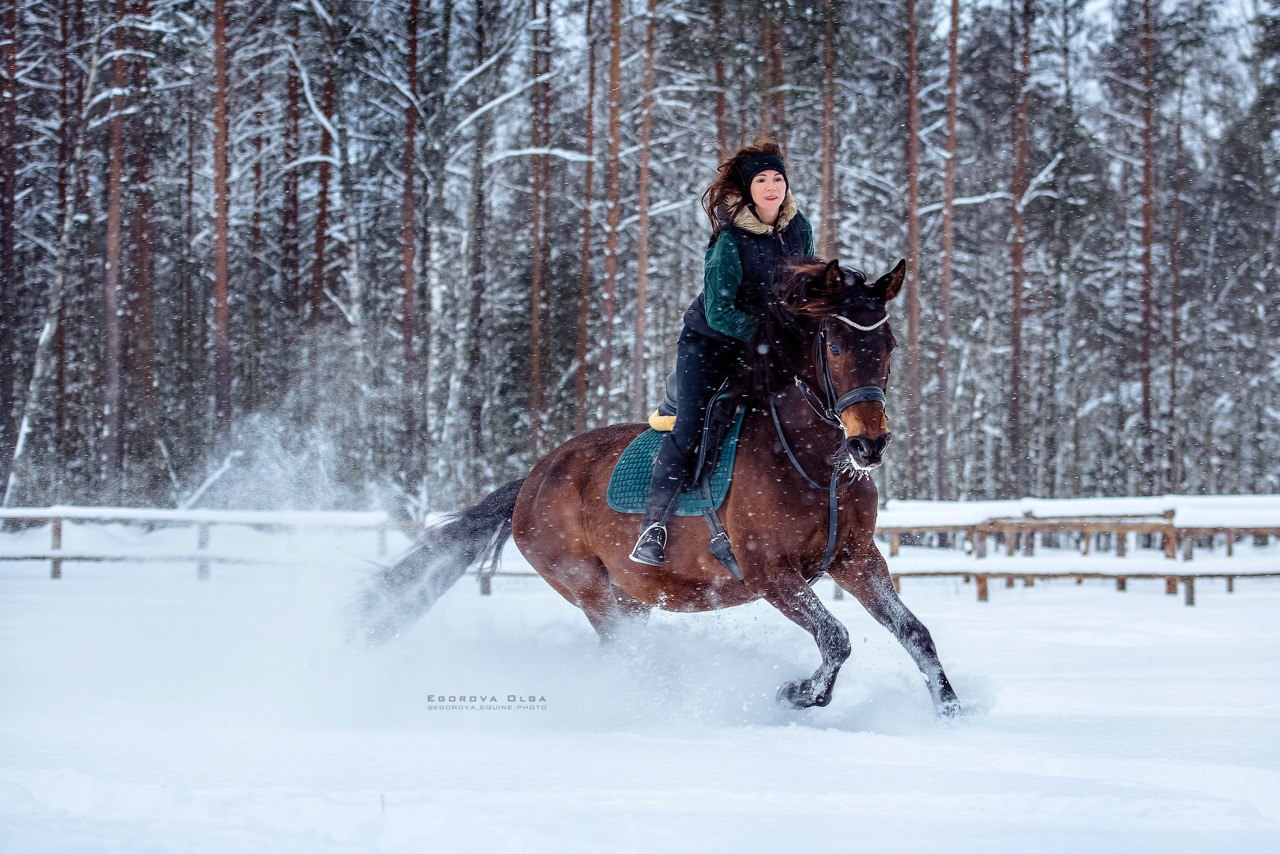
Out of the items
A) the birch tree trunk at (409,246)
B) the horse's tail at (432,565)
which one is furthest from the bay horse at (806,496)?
the birch tree trunk at (409,246)

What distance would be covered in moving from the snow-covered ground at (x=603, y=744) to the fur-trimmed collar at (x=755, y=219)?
7.10 ft

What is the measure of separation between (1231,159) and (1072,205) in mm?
8484

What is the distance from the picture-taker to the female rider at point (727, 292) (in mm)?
4699

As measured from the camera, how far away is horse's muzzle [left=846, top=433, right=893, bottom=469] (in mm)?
3799

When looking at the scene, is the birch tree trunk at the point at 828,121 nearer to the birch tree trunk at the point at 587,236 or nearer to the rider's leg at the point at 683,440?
the birch tree trunk at the point at 587,236

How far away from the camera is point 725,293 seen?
A: 4676 millimetres

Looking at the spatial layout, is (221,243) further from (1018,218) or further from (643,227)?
(1018,218)

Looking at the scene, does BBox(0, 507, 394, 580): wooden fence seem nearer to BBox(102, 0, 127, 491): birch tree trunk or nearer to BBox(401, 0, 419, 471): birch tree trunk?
BBox(401, 0, 419, 471): birch tree trunk

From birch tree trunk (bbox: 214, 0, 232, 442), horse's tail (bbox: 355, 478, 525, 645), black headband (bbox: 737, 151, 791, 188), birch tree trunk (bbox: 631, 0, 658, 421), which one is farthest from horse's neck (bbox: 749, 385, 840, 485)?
birch tree trunk (bbox: 214, 0, 232, 442)

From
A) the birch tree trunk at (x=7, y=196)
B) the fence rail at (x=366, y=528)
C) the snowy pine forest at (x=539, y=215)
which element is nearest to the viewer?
the fence rail at (x=366, y=528)

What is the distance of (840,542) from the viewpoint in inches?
176

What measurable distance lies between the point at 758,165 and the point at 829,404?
126 centimetres

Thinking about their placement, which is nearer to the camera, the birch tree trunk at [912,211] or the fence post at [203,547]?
the fence post at [203,547]

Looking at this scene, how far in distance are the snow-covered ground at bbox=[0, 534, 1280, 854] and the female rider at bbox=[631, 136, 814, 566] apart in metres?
1.02
